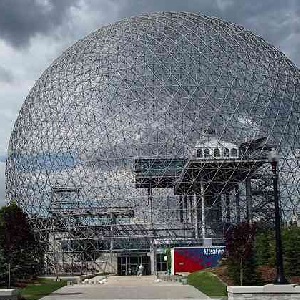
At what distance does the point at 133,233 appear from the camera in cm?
7562

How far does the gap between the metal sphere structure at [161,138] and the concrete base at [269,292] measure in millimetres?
45805

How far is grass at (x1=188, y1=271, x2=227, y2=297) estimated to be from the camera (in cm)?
3312

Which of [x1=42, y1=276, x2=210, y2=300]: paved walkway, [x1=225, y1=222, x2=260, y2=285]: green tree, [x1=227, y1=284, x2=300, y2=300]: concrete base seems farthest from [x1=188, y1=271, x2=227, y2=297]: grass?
[x1=227, y1=284, x2=300, y2=300]: concrete base

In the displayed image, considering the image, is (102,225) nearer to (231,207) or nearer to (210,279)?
(231,207)

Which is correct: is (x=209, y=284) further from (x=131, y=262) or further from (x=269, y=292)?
(x=131, y=262)

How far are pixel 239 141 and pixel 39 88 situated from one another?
90.9 ft

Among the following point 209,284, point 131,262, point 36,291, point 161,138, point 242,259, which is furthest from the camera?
point 131,262

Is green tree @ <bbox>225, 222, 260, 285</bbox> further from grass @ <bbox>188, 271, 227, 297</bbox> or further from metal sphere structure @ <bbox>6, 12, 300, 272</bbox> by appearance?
metal sphere structure @ <bbox>6, 12, 300, 272</bbox>

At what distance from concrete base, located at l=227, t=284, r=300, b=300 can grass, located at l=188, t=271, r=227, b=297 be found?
24.6 ft

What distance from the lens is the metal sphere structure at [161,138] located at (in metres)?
71.4

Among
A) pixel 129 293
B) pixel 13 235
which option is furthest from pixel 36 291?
pixel 129 293

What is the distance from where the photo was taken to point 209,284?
127 ft

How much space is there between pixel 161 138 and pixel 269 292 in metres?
47.8

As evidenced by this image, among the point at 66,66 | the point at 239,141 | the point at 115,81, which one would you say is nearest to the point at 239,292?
the point at 239,141
